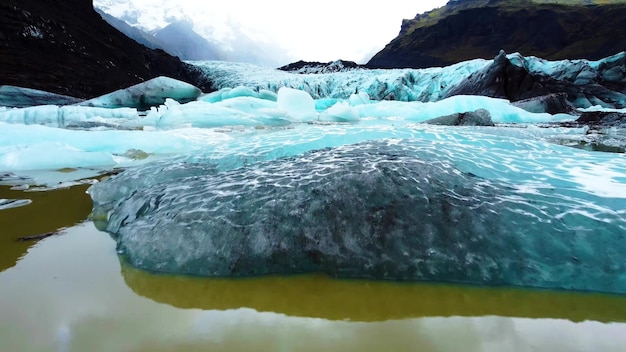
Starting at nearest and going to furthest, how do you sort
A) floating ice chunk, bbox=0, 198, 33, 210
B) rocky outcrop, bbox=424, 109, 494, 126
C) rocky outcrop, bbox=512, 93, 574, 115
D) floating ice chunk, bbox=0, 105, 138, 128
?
1. floating ice chunk, bbox=0, 198, 33, 210
2. rocky outcrop, bbox=424, 109, 494, 126
3. floating ice chunk, bbox=0, 105, 138, 128
4. rocky outcrop, bbox=512, 93, 574, 115

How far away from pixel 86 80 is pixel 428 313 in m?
23.7

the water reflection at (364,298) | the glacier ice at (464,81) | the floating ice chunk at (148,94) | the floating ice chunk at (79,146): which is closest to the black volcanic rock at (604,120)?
the floating ice chunk at (79,146)

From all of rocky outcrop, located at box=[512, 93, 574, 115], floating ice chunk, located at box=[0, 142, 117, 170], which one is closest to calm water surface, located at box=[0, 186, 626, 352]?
floating ice chunk, located at box=[0, 142, 117, 170]

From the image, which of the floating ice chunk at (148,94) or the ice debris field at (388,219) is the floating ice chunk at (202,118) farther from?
the floating ice chunk at (148,94)

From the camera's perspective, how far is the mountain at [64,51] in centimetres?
1794

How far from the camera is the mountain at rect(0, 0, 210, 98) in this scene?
58.9 feet

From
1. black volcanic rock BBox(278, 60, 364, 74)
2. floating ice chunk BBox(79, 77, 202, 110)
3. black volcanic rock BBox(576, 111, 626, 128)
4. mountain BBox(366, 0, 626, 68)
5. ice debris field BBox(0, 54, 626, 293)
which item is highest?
mountain BBox(366, 0, 626, 68)

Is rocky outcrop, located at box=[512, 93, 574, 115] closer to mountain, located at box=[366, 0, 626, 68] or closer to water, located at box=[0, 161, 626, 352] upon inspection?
water, located at box=[0, 161, 626, 352]

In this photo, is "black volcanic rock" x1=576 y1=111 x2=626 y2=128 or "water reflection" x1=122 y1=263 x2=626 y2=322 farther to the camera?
"black volcanic rock" x1=576 y1=111 x2=626 y2=128

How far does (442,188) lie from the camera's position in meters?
1.55

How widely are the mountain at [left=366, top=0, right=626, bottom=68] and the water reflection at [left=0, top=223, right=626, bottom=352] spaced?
50.1 m

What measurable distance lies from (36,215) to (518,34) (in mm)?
59033

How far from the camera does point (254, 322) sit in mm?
940

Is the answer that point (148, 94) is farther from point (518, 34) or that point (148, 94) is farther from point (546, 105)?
point (518, 34)
